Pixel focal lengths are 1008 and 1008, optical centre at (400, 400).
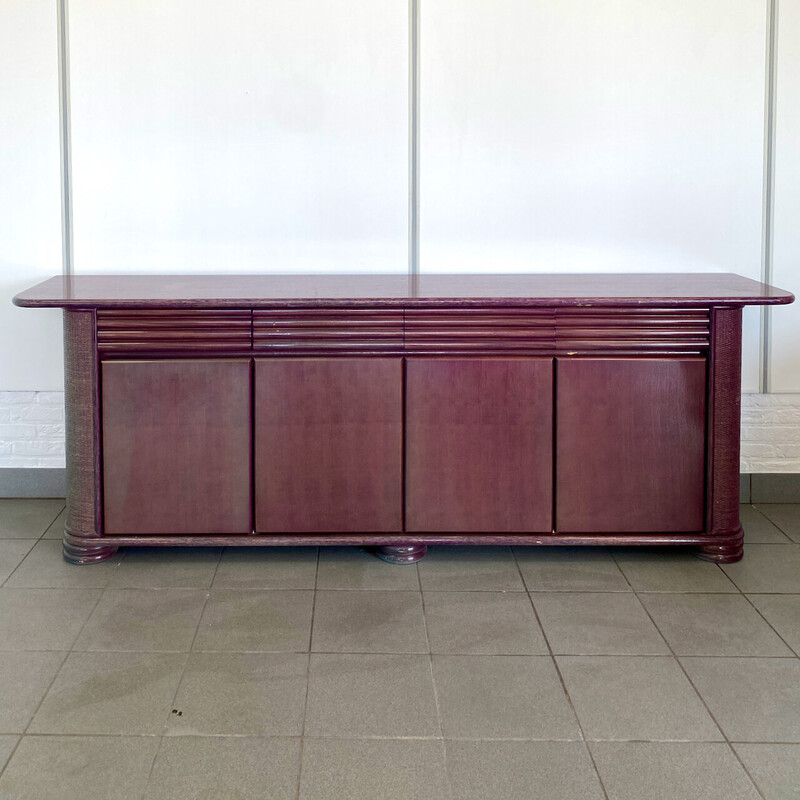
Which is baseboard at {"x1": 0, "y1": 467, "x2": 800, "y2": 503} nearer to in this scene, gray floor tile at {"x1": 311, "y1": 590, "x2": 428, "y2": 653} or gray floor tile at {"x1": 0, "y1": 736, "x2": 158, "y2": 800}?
gray floor tile at {"x1": 311, "y1": 590, "x2": 428, "y2": 653}

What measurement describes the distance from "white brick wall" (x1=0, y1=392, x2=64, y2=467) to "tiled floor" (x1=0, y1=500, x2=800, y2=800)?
1.62ft

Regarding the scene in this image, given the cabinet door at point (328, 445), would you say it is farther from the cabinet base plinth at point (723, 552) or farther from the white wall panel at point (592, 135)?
the cabinet base plinth at point (723, 552)

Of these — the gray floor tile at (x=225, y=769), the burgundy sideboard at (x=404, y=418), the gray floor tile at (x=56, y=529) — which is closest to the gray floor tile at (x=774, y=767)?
the gray floor tile at (x=225, y=769)

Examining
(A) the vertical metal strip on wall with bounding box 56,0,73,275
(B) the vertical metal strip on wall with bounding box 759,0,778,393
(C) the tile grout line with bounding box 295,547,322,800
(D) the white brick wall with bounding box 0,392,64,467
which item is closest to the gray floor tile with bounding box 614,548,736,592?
(B) the vertical metal strip on wall with bounding box 759,0,778,393

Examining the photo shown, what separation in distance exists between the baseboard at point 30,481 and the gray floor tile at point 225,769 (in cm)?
209

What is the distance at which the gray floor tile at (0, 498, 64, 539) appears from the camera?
3.87m

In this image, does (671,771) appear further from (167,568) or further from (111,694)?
(167,568)

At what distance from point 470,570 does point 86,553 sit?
4.45 feet

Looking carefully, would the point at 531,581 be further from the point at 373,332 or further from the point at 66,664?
the point at 66,664

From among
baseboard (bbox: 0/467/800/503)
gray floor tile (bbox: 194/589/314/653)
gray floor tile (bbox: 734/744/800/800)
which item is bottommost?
gray floor tile (bbox: 734/744/800/800)

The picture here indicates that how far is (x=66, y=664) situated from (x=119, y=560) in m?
0.82

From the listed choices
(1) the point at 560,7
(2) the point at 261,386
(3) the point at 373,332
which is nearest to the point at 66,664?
(2) the point at 261,386

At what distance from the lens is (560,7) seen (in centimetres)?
391

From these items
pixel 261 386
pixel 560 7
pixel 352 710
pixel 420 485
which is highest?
pixel 560 7
